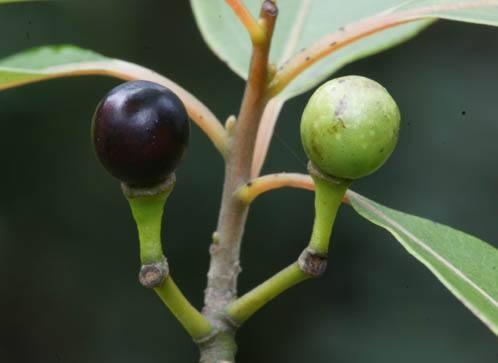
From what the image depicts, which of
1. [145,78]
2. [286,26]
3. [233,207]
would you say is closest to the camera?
[233,207]

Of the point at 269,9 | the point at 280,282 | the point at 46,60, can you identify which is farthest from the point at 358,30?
the point at 46,60

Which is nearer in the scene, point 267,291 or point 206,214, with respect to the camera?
point 267,291

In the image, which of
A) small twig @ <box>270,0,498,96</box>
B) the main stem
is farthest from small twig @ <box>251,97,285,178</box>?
small twig @ <box>270,0,498,96</box>

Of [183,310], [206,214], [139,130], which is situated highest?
[139,130]

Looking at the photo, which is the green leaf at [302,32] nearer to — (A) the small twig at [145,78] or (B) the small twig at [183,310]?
(A) the small twig at [145,78]

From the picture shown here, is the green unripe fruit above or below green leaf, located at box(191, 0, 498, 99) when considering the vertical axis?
above

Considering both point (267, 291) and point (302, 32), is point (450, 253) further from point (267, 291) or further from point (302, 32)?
point (302, 32)

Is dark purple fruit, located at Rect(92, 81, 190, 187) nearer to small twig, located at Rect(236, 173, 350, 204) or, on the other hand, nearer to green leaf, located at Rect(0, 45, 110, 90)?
small twig, located at Rect(236, 173, 350, 204)
